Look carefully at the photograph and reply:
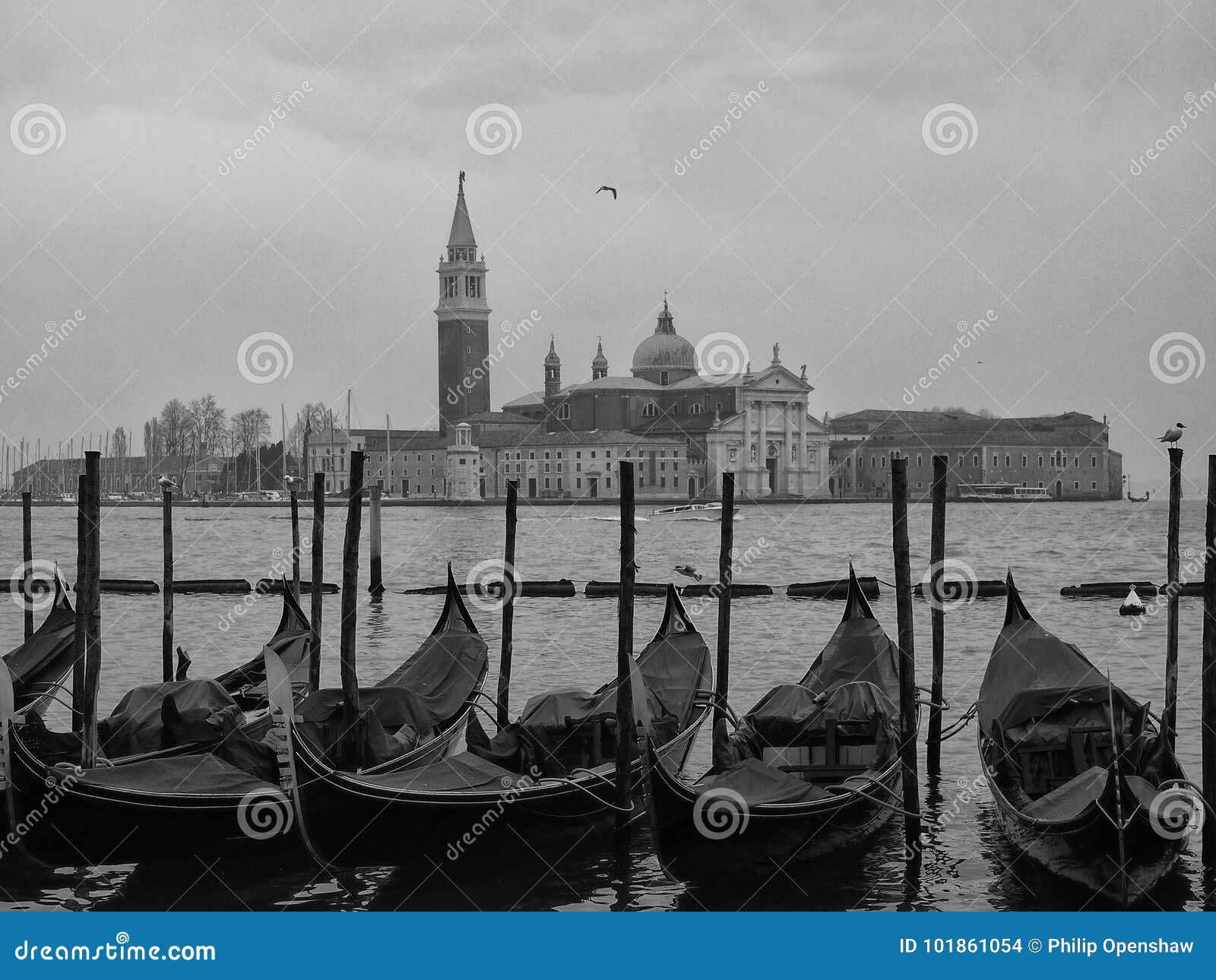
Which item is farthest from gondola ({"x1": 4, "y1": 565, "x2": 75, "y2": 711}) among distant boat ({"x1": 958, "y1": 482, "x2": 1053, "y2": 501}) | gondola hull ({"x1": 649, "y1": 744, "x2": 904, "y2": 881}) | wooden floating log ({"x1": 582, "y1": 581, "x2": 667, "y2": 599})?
distant boat ({"x1": 958, "y1": 482, "x2": 1053, "y2": 501})

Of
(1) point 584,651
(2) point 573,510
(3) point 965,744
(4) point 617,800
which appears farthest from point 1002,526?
(4) point 617,800

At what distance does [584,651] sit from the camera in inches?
602

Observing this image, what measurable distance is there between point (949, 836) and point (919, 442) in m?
64.1

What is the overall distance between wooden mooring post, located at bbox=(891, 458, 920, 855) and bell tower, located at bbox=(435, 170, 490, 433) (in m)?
60.7

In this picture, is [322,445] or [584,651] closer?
[584,651]

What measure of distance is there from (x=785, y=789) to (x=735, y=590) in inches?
587

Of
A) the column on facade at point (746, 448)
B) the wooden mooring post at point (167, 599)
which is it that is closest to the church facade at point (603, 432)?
the column on facade at point (746, 448)

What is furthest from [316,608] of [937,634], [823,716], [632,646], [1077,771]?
[1077,771]

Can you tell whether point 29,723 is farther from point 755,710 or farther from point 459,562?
point 459,562

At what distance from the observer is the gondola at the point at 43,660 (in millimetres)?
9883

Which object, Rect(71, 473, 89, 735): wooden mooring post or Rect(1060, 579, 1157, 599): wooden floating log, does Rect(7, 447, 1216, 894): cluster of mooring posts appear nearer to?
Rect(71, 473, 89, 735): wooden mooring post

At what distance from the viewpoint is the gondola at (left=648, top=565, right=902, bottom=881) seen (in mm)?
6488

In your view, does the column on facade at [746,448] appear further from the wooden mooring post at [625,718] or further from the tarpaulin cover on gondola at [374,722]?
the wooden mooring post at [625,718]

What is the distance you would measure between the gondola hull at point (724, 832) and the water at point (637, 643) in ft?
0.33
